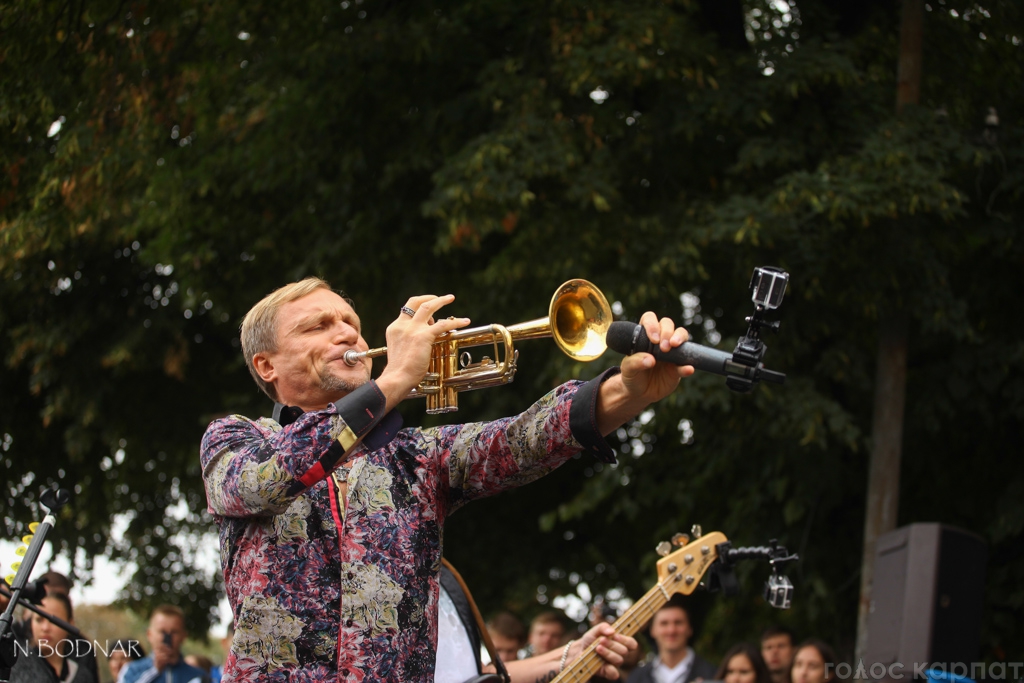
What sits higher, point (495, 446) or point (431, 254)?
point (431, 254)

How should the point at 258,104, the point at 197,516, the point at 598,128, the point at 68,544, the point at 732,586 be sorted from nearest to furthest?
the point at 732,586 < the point at 598,128 < the point at 258,104 < the point at 68,544 < the point at 197,516

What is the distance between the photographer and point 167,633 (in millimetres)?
8117

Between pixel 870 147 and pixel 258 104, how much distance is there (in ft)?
15.5

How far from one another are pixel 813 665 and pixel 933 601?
1.91 meters

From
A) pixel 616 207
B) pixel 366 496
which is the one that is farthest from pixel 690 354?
pixel 616 207

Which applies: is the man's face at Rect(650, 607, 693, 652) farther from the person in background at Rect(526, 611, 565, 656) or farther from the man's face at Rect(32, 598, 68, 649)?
the man's face at Rect(32, 598, 68, 649)

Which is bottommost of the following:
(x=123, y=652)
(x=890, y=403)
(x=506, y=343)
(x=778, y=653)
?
(x=123, y=652)

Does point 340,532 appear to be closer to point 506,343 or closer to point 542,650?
point 506,343

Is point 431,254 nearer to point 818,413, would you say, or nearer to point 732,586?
point 818,413

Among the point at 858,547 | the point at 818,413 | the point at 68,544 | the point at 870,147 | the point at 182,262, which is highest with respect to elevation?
the point at 870,147

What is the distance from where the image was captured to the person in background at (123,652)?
23.2ft

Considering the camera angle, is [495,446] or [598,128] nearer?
[495,446]

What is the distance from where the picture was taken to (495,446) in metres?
3.17

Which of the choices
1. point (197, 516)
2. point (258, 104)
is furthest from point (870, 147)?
point (197, 516)
